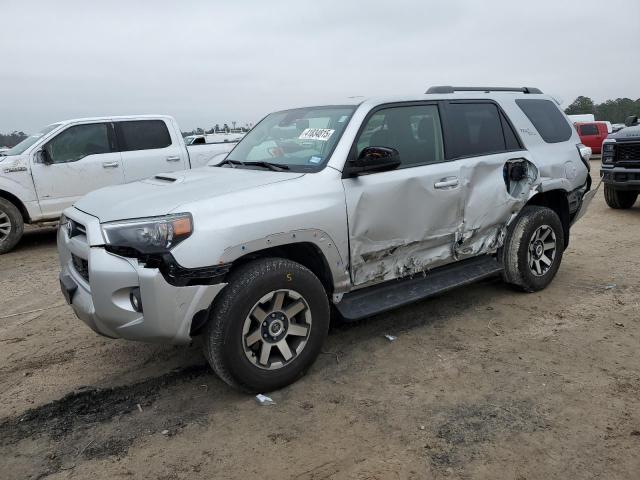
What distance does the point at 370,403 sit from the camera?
3154 millimetres

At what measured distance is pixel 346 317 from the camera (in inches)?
141

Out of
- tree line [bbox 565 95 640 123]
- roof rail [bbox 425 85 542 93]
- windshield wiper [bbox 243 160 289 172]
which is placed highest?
roof rail [bbox 425 85 542 93]

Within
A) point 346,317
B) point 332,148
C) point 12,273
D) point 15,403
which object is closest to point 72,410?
point 15,403

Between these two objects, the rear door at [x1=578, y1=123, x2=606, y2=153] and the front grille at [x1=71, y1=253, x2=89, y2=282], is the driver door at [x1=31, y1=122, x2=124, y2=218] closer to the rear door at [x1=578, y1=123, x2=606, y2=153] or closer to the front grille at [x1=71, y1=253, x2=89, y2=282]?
the front grille at [x1=71, y1=253, x2=89, y2=282]

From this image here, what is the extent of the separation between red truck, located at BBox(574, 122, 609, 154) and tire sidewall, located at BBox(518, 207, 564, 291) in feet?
71.1

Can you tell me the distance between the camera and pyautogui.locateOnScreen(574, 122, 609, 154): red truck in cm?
2394

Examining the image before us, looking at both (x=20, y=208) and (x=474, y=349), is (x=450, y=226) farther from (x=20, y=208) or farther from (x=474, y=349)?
(x=20, y=208)

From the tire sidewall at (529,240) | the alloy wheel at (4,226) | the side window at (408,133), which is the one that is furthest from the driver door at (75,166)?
the tire sidewall at (529,240)

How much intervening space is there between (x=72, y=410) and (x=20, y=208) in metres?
5.90

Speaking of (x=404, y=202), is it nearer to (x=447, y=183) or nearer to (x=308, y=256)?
(x=447, y=183)

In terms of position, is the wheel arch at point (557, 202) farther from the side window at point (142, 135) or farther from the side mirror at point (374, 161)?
the side window at point (142, 135)

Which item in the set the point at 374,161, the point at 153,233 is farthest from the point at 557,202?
the point at 153,233

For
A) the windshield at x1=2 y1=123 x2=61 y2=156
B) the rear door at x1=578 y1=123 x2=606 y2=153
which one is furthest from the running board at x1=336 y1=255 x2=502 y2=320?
the rear door at x1=578 y1=123 x2=606 y2=153

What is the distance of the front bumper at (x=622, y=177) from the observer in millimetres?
8781
